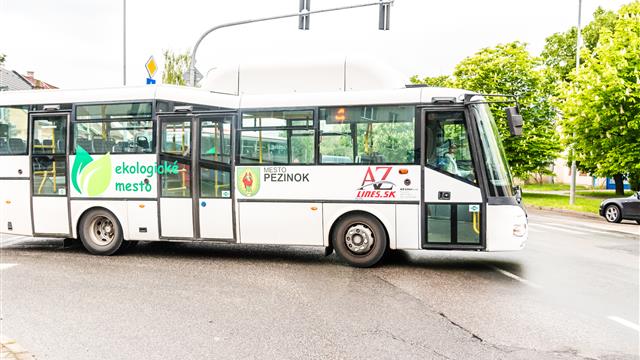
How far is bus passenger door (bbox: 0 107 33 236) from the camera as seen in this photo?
36.7ft

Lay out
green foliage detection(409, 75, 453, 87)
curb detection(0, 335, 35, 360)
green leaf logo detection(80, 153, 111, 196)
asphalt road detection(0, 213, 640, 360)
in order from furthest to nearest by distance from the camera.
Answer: green foliage detection(409, 75, 453, 87)
green leaf logo detection(80, 153, 111, 196)
asphalt road detection(0, 213, 640, 360)
curb detection(0, 335, 35, 360)

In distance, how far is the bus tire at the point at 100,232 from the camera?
10.8 meters

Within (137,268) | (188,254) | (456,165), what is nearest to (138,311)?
(137,268)

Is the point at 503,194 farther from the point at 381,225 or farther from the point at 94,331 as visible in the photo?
the point at 94,331

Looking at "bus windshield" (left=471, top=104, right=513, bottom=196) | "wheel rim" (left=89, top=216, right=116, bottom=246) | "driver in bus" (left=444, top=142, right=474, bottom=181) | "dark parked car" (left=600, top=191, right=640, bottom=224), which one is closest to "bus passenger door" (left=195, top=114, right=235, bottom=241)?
"wheel rim" (left=89, top=216, right=116, bottom=246)

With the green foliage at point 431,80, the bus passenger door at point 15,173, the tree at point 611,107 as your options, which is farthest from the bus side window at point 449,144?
the green foliage at point 431,80

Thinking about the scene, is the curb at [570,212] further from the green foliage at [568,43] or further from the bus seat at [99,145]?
the green foliage at [568,43]

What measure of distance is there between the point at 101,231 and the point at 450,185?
258 inches

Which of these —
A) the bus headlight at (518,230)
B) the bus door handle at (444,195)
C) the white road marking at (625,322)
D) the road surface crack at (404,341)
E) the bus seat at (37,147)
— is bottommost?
the white road marking at (625,322)

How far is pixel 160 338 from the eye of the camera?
19.0 feet

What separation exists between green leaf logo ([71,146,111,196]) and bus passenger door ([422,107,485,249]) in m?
5.82

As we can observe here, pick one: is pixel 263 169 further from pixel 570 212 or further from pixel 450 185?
pixel 570 212

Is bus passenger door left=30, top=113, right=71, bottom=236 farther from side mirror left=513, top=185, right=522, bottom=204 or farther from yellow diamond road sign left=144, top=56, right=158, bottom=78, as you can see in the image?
side mirror left=513, top=185, right=522, bottom=204

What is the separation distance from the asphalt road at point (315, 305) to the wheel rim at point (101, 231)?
395 mm
